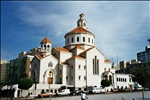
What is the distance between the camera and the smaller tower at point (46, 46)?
1736 inches

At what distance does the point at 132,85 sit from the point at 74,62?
21837mm

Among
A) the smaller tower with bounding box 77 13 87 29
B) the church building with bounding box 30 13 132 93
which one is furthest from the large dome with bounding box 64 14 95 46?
the smaller tower with bounding box 77 13 87 29

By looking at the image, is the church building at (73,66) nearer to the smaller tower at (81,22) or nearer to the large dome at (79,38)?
the large dome at (79,38)

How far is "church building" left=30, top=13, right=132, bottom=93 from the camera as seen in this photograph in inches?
1633

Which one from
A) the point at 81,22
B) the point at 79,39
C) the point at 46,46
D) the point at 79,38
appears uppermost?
the point at 81,22

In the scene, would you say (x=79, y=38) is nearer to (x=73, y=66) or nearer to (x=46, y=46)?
(x=73, y=66)

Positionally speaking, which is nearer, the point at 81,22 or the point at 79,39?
the point at 79,39

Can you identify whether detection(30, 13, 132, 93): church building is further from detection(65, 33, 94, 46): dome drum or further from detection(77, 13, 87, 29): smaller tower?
detection(77, 13, 87, 29): smaller tower

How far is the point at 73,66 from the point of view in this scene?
44312mm

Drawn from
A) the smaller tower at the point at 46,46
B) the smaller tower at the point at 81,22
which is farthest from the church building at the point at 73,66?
the smaller tower at the point at 81,22

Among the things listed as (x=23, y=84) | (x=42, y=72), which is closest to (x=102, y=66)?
(x=42, y=72)

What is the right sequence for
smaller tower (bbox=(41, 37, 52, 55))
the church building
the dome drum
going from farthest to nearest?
1. the dome drum
2. smaller tower (bbox=(41, 37, 52, 55))
3. the church building

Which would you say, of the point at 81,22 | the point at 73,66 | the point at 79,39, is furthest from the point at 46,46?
the point at 81,22

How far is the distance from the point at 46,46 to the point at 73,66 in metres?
8.01
